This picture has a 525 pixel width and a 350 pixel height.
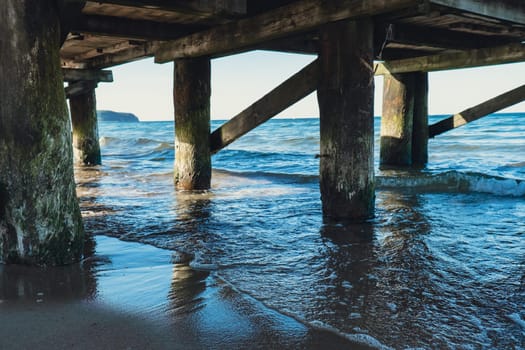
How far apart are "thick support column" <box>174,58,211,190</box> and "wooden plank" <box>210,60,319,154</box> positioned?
20.1 inches

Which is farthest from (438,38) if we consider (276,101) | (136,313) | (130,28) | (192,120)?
(136,313)

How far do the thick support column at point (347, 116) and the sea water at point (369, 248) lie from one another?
1.08ft

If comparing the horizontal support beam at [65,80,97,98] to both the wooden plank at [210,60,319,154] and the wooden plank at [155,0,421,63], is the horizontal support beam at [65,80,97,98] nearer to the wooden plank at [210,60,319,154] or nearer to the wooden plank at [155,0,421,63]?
the wooden plank at [155,0,421,63]

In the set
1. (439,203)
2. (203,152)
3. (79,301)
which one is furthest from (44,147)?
(439,203)

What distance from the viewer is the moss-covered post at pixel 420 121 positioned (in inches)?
390

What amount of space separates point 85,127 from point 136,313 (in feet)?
31.5

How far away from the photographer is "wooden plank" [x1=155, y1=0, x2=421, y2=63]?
4.56 metres

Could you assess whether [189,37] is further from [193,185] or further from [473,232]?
[473,232]

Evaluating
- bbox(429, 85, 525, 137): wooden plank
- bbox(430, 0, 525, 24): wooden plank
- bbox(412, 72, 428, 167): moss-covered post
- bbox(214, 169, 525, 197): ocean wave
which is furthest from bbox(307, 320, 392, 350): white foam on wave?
bbox(412, 72, 428, 167): moss-covered post

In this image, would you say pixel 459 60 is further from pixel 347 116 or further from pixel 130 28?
pixel 130 28

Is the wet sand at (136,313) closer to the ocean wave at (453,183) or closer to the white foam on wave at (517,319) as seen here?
the white foam on wave at (517,319)

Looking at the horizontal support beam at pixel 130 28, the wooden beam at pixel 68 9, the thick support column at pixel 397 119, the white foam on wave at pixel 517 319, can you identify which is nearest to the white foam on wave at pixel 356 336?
the white foam on wave at pixel 517 319

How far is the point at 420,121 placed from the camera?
1010 centimetres

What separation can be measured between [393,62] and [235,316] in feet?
24.7
